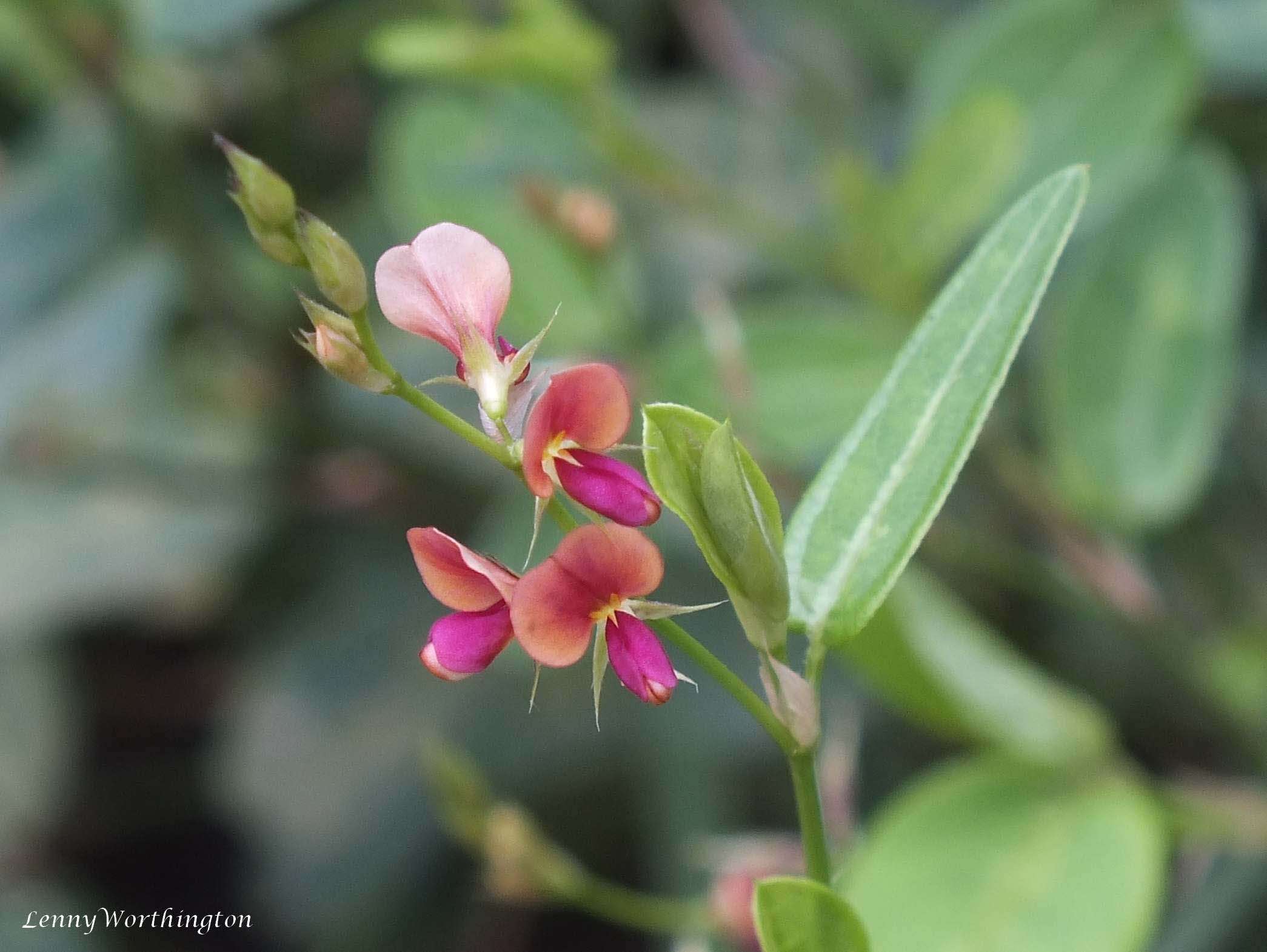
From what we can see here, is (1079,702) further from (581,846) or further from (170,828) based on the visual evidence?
(170,828)

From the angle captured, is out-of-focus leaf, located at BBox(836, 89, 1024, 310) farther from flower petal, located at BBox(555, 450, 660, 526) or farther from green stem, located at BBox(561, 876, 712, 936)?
flower petal, located at BBox(555, 450, 660, 526)

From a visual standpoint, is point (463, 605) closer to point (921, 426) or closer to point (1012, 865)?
point (921, 426)

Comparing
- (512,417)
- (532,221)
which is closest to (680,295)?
(532,221)

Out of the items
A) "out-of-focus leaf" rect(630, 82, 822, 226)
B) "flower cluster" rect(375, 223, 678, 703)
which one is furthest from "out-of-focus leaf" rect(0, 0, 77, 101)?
"flower cluster" rect(375, 223, 678, 703)

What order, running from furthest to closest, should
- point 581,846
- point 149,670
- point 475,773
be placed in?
point 149,670 < point 581,846 < point 475,773

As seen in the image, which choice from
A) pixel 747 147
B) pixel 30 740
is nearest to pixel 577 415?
pixel 747 147

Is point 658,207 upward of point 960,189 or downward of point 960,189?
downward
